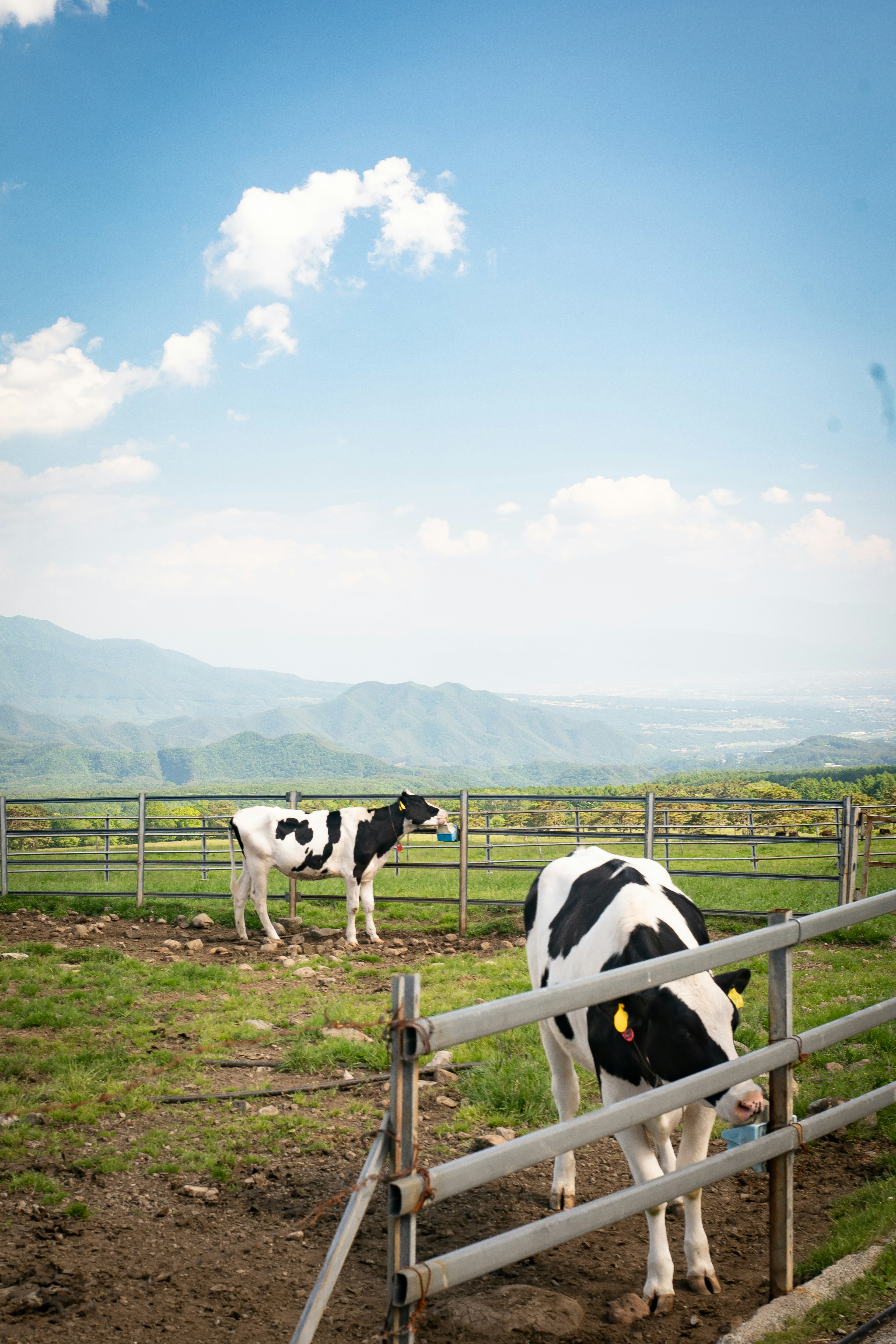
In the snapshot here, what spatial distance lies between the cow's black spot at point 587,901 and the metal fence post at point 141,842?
29.9 feet

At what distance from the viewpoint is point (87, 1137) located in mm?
4680

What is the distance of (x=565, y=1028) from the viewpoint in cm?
368

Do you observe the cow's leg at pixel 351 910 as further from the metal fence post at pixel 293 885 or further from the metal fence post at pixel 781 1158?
the metal fence post at pixel 781 1158

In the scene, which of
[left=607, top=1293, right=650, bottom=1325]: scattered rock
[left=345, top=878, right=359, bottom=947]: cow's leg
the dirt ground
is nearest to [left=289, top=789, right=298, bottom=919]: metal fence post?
[left=345, top=878, right=359, bottom=947]: cow's leg

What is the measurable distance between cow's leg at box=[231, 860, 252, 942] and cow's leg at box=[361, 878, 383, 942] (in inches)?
57.1

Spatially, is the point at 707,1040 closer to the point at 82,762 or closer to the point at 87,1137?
the point at 87,1137

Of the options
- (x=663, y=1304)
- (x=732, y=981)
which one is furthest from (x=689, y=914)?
(x=663, y=1304)

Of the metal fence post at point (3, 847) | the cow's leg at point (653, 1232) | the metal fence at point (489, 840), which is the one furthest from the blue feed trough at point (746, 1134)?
the metal fence post at point (3, 847)

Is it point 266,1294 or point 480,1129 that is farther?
point 480,1129

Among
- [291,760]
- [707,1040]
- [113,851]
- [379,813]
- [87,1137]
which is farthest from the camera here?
[291,760]

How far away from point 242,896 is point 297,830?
1.08 meters

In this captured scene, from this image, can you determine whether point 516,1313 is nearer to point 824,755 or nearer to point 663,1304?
point 663,1304

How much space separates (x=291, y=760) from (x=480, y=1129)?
601 feet

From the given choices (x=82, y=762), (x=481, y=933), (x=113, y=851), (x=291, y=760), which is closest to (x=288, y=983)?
(x=481, y=933)
